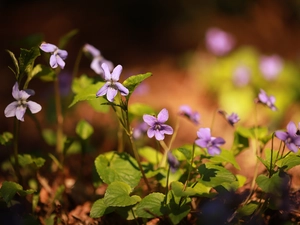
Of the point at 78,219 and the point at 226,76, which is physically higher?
the point at 78,219

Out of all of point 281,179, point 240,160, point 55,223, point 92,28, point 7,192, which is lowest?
point 92,28

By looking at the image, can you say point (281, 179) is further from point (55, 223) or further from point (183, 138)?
point (183, 138)

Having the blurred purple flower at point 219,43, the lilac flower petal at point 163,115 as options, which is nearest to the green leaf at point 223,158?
the lilac flower petal at point 163,115

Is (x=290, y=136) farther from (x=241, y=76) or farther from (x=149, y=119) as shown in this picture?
(x=241, y=76)

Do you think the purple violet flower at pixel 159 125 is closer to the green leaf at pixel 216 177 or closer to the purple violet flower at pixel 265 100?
the green leaf at pixel 216 177

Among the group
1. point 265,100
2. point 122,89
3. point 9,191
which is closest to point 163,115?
point 122,89

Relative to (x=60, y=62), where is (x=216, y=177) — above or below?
below

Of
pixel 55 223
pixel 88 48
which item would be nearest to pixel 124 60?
pixel 88 48

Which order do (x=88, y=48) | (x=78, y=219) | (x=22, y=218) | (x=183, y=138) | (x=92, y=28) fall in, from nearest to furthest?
(x=22, y=218), (x=78, y=219), (x=88, y=48), (x=183, y=138), (x=92, y=28)
